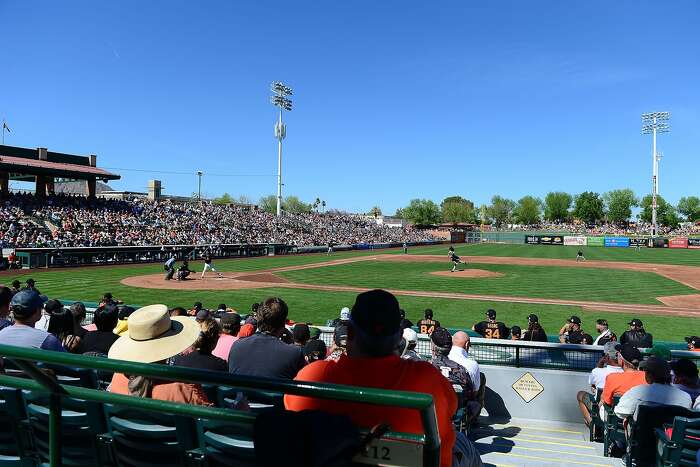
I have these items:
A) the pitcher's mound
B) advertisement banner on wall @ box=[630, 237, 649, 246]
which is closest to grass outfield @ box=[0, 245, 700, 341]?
the pitcher's mound

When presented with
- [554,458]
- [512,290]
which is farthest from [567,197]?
[554,458]

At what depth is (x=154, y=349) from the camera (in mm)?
3469

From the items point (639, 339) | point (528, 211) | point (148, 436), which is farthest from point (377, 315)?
point (528, 211)

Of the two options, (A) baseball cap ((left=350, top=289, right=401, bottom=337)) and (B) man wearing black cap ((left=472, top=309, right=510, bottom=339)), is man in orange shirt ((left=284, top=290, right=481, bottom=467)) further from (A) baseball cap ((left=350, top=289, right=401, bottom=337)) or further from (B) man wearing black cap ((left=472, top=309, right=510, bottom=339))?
(B) man wearing black cap ((left=472, top=309, right=510, bottom=339))

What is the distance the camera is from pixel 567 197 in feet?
536

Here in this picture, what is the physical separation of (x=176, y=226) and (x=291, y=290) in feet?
95.7

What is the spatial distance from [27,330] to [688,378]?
6818 millimetres

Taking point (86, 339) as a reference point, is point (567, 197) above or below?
above

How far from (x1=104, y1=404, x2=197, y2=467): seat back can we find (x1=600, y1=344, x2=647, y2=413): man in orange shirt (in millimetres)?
5255

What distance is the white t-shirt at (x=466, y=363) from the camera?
20.1 ft

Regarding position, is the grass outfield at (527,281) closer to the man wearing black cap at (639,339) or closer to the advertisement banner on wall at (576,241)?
the man wearing black cap at (639,339)

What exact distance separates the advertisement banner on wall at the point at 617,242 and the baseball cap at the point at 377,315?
88.8 meters

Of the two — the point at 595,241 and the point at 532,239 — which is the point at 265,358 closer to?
the point at 532,239

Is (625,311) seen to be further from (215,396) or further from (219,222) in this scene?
(219,222)
